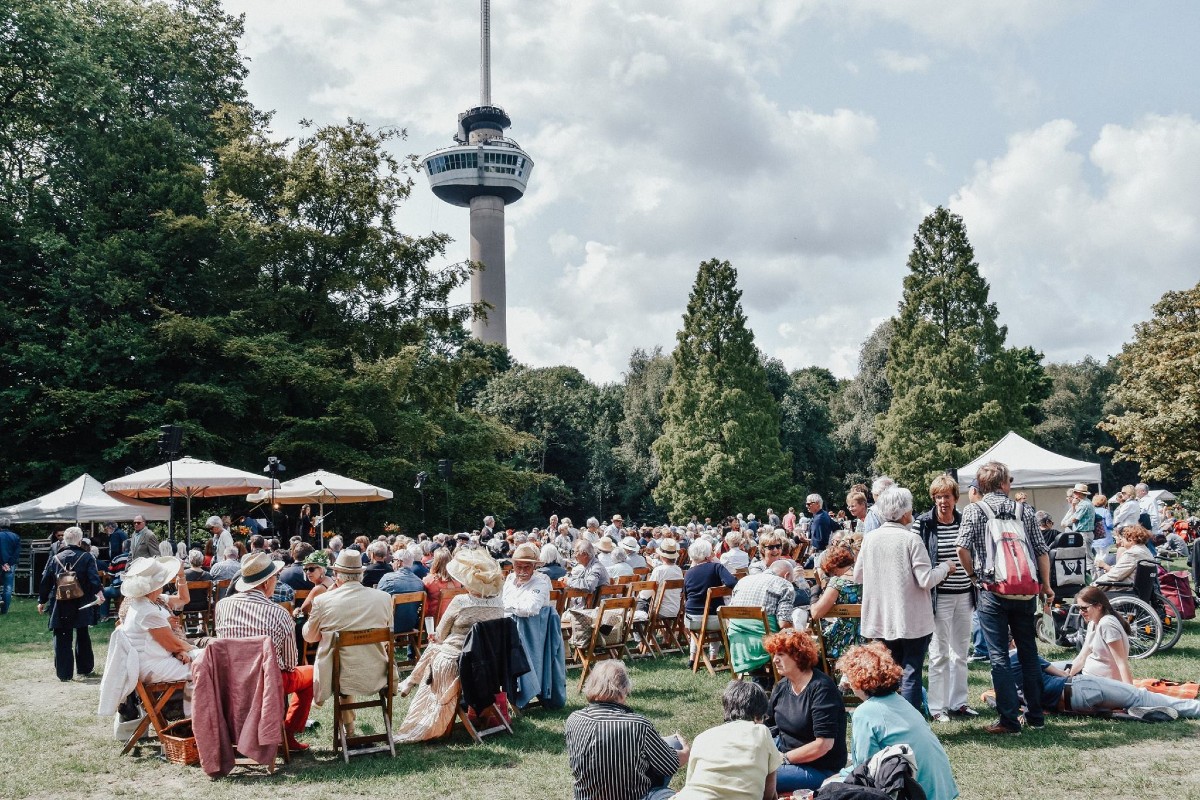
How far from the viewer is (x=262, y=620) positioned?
21.4ft

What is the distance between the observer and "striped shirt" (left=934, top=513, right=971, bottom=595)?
662 cm

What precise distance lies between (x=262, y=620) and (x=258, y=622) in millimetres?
29

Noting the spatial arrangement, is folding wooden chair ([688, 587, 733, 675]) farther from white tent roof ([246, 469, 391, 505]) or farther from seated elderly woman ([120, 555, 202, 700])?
white tent roof ([246, 469, 391, 505])

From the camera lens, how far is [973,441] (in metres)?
35.1

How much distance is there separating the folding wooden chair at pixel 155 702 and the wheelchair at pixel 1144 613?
316 inches

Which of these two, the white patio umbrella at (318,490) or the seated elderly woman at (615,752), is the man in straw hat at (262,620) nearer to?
the seated elderly woman at (615,752)

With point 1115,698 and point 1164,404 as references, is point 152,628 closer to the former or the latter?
point 1115,698

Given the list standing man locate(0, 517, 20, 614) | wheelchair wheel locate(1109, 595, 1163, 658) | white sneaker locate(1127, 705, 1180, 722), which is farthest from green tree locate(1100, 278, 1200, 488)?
standing man locate(0, 517, 20, 614)

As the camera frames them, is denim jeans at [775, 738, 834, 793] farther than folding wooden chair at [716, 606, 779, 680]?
No

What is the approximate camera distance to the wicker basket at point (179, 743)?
6473 millimetres

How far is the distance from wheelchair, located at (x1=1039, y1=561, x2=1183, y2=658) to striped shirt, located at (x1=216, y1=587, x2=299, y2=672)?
7.22 m

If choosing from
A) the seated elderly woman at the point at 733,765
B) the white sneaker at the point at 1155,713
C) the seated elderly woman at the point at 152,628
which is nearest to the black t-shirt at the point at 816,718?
the seated elderly woman at the point at 733,765

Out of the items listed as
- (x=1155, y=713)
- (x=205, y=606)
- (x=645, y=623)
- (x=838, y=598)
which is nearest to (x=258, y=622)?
(x=838, y=598)

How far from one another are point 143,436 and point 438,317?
34.0ft
